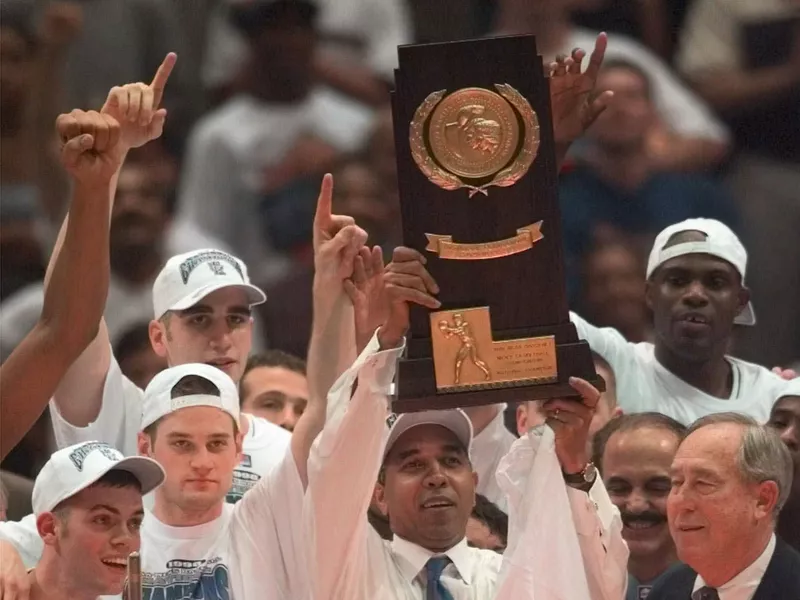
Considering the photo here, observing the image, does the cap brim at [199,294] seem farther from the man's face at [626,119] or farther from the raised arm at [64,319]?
the man's face at [626,119]

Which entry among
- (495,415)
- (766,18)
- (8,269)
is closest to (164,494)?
(495,415)

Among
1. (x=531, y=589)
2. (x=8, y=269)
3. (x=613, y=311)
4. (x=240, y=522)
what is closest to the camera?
(x=531, y=589)

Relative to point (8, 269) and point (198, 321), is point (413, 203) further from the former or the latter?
point (8, 269)

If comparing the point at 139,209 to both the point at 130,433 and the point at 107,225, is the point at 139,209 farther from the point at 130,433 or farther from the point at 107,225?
the point at 107,225

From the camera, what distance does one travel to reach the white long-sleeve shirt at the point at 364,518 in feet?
11.4

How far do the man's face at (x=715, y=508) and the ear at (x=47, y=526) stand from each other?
1333 mm

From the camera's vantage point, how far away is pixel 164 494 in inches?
157

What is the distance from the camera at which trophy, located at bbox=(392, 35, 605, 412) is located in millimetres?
3447

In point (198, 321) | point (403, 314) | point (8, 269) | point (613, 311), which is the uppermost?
point (8, 269)

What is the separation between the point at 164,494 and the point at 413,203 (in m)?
0.98

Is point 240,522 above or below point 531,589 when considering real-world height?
above

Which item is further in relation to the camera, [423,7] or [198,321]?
[423,7]

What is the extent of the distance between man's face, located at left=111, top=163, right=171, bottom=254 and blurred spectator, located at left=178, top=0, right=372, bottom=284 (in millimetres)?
109

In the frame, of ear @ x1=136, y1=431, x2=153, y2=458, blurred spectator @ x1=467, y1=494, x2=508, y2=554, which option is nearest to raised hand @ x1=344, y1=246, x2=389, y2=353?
ear @ x1=136, y1=431, x2=153, y2=458
